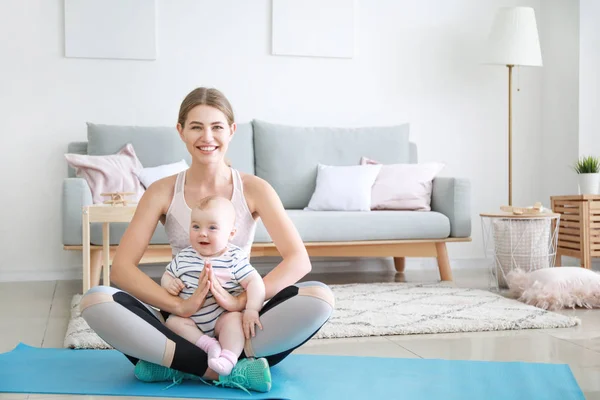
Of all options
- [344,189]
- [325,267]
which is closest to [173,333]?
[344,189]

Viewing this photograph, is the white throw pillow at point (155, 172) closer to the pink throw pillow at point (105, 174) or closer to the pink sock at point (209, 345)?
the pink throw pillow at point (105, 174)

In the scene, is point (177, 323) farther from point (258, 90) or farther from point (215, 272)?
point (258, 90)

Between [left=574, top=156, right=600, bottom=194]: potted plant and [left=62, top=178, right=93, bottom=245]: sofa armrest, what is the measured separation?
2961mm

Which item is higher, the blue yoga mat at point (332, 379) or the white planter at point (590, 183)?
the white planter at point (590, 183)

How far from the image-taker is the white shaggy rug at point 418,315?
2672mm

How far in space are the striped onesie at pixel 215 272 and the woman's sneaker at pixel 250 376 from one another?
0.43 feet

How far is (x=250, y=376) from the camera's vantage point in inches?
72.0

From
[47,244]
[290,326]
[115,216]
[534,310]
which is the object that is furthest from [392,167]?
[290,326]

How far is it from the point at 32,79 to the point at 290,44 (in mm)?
1623

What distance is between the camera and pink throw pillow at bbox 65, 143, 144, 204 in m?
3.79

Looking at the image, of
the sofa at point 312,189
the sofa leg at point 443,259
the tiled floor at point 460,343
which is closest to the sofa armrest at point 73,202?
the sofa at point 312,189

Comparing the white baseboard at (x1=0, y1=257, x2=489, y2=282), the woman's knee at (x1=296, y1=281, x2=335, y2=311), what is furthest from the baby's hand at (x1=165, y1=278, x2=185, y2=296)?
the white baseboard at (x1=0, y1=257, x2=489, y2=282)

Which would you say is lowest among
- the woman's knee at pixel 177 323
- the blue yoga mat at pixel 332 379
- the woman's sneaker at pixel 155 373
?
the blue yoga mat at pixel 332 379

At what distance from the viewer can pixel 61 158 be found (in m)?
4.40
